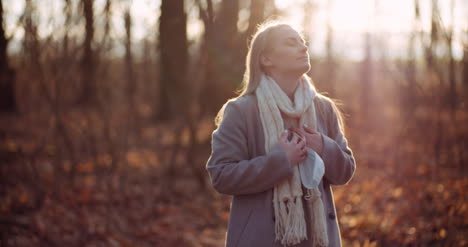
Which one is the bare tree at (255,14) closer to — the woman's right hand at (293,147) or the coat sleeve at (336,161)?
the coat sleeve at (336,161)

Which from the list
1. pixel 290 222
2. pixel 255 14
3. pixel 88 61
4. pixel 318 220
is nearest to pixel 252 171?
pixel 290 222

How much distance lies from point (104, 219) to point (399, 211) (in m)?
4.07

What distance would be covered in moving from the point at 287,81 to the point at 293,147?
0.40 meters

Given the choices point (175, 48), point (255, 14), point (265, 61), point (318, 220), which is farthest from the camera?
point (175, 48)

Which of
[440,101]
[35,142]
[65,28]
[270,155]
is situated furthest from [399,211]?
[35,142]

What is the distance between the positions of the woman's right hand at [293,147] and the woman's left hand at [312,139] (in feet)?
0.13

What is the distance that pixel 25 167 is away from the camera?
6.38 meters

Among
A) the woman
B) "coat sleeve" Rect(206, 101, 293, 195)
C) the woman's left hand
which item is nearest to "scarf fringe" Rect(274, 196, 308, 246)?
the woman

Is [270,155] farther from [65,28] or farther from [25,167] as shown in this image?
[25,167]

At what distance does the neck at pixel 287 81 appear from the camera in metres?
2.53

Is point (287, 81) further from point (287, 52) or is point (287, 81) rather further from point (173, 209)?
point (173, 209)

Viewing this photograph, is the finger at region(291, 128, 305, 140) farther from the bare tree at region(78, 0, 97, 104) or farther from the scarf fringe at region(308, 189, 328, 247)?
the bare tree at region(78, 0, 97, 104)

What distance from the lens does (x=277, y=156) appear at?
2340 millimetres

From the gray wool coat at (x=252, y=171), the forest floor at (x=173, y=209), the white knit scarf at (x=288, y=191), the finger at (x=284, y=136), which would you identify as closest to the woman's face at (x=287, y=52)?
the white knit scarf at (x=288, y=191)
